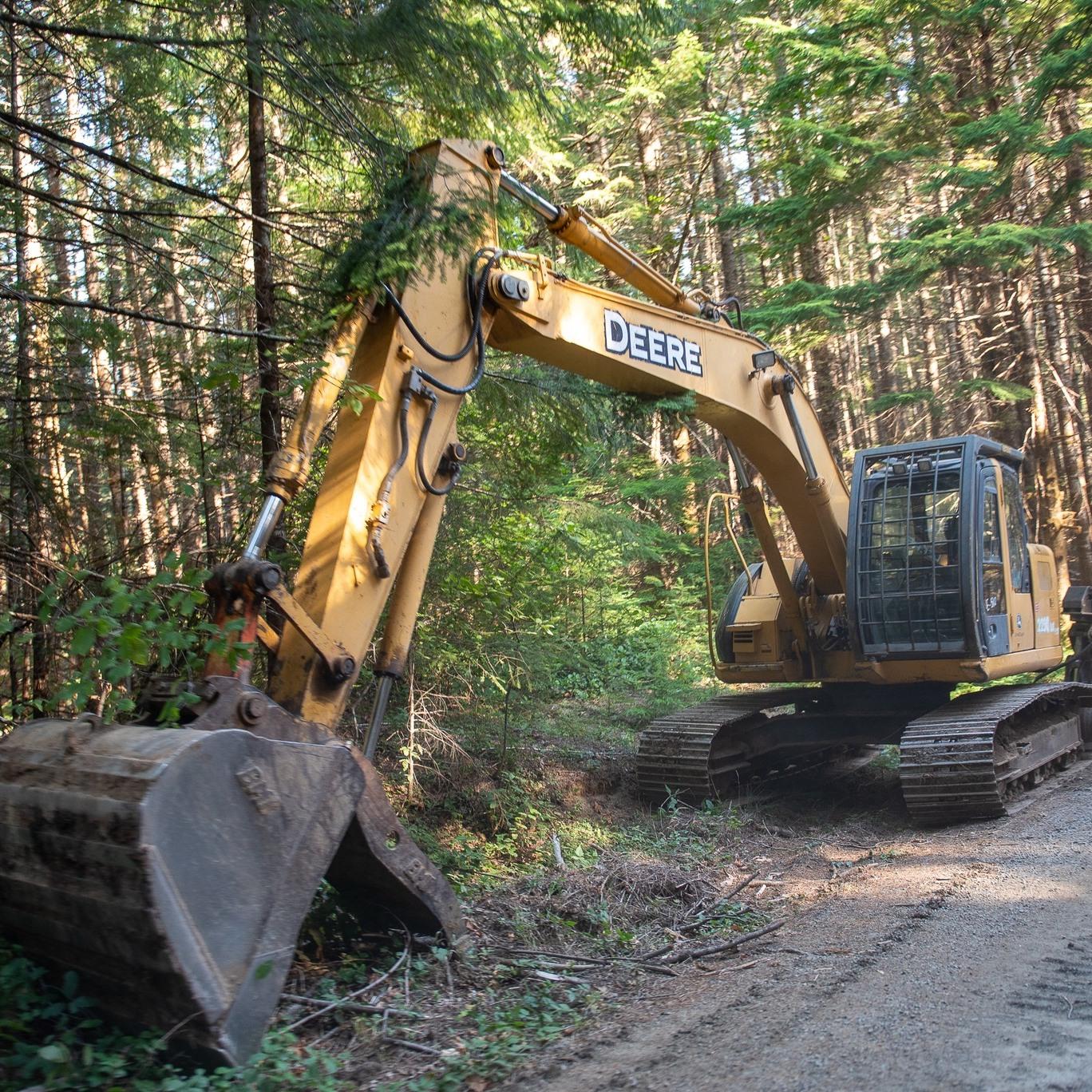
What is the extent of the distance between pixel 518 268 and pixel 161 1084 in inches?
165

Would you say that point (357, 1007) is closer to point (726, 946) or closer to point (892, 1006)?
point (726, 946)

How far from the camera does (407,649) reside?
208 inches

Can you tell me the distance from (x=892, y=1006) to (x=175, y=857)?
277cm

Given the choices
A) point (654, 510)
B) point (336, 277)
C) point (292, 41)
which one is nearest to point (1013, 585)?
point (336, 277)

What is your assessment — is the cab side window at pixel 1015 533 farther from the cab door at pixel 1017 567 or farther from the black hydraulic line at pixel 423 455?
the black hydraulic line at pixel 423 455

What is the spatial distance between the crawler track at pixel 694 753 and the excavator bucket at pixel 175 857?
15.5 feet

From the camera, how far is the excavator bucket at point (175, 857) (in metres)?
3.23

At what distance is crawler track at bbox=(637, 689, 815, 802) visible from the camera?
27.2 feet

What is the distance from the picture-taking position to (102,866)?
3.30 meters

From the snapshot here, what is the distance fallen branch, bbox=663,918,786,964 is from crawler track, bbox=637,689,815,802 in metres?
2.93

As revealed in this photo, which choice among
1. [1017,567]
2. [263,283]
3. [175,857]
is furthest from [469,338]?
[1017,567]

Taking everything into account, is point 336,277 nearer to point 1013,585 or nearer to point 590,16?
point 590,16

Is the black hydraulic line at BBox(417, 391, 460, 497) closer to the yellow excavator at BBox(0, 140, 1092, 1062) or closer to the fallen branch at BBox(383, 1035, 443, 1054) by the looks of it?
the yellow excavator at BBox(0, 140, 1092, 1062)

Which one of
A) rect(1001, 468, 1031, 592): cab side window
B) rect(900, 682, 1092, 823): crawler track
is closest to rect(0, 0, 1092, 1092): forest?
rect(900, 682, 1092, 823): crawler track
